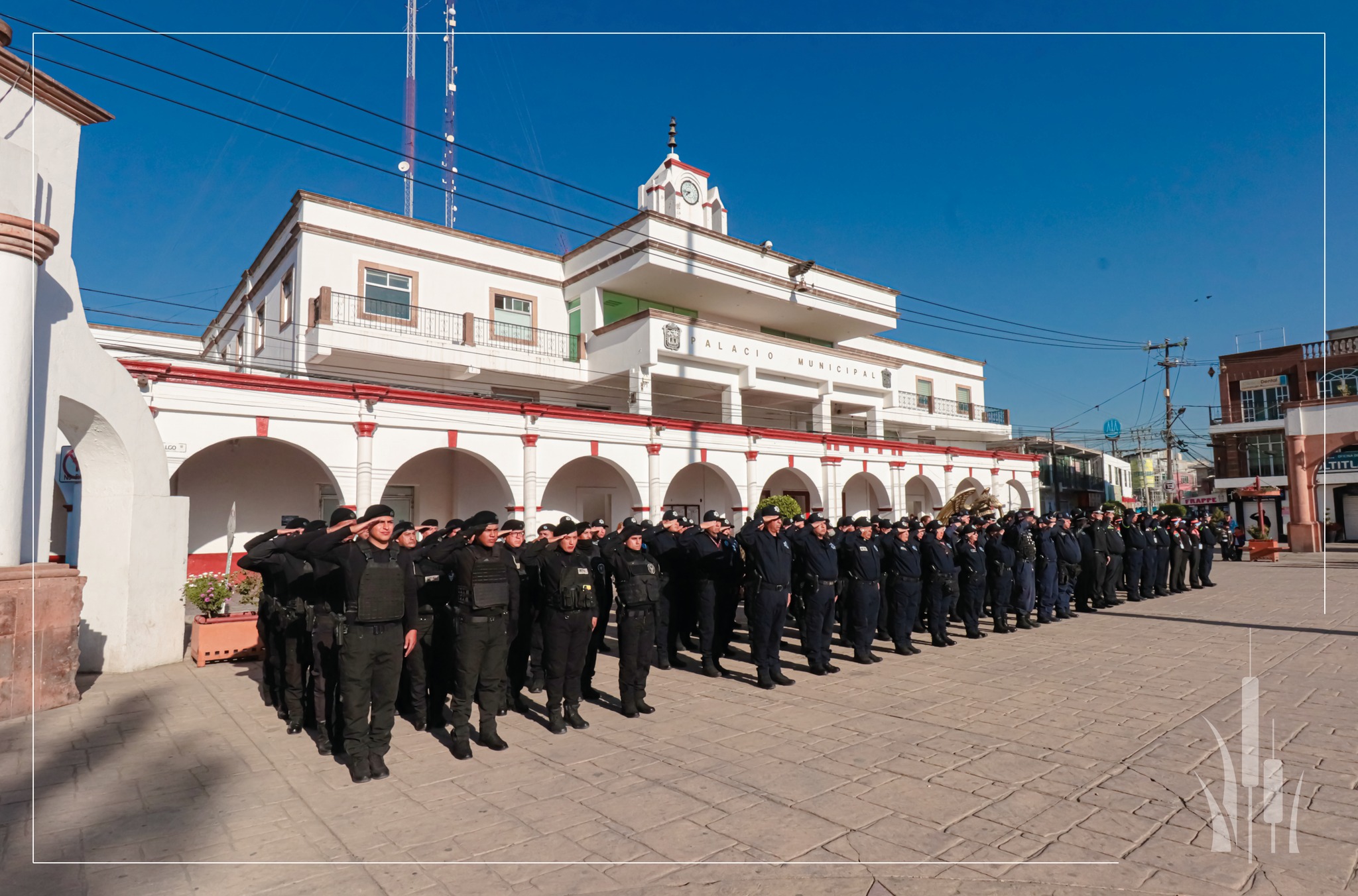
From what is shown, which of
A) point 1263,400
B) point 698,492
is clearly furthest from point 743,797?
point 1263,400

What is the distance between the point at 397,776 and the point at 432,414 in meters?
A: 11.9

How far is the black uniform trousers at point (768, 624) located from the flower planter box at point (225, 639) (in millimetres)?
6157

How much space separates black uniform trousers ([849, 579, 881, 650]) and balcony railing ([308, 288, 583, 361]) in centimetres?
1450

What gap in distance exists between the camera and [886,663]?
9102 millimetres

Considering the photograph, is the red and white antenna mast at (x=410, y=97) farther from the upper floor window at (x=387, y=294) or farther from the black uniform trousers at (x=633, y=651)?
the black uniform trousers at (x=633, y=651)

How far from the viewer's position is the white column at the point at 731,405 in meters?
23.7

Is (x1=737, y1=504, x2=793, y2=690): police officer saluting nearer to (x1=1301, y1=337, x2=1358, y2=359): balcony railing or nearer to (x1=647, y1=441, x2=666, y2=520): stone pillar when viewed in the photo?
(x1=647, y1=441, x2=666, y2=520): stone pillar

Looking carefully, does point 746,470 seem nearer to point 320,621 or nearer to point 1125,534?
point 1125,534

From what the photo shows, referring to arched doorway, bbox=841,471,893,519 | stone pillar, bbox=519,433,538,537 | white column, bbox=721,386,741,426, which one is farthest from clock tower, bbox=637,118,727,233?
stone pillar, bbox=519,433,538,537

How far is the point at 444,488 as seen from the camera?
64.5ft

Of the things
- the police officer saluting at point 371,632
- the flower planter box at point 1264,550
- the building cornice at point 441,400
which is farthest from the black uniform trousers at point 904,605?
the flower planter box at point 1264,550

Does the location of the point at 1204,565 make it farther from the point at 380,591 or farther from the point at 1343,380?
the point at 1343,380

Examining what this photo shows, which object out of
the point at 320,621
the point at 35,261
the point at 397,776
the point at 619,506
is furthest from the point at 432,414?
the point at 397,776

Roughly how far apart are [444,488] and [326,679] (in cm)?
1411
